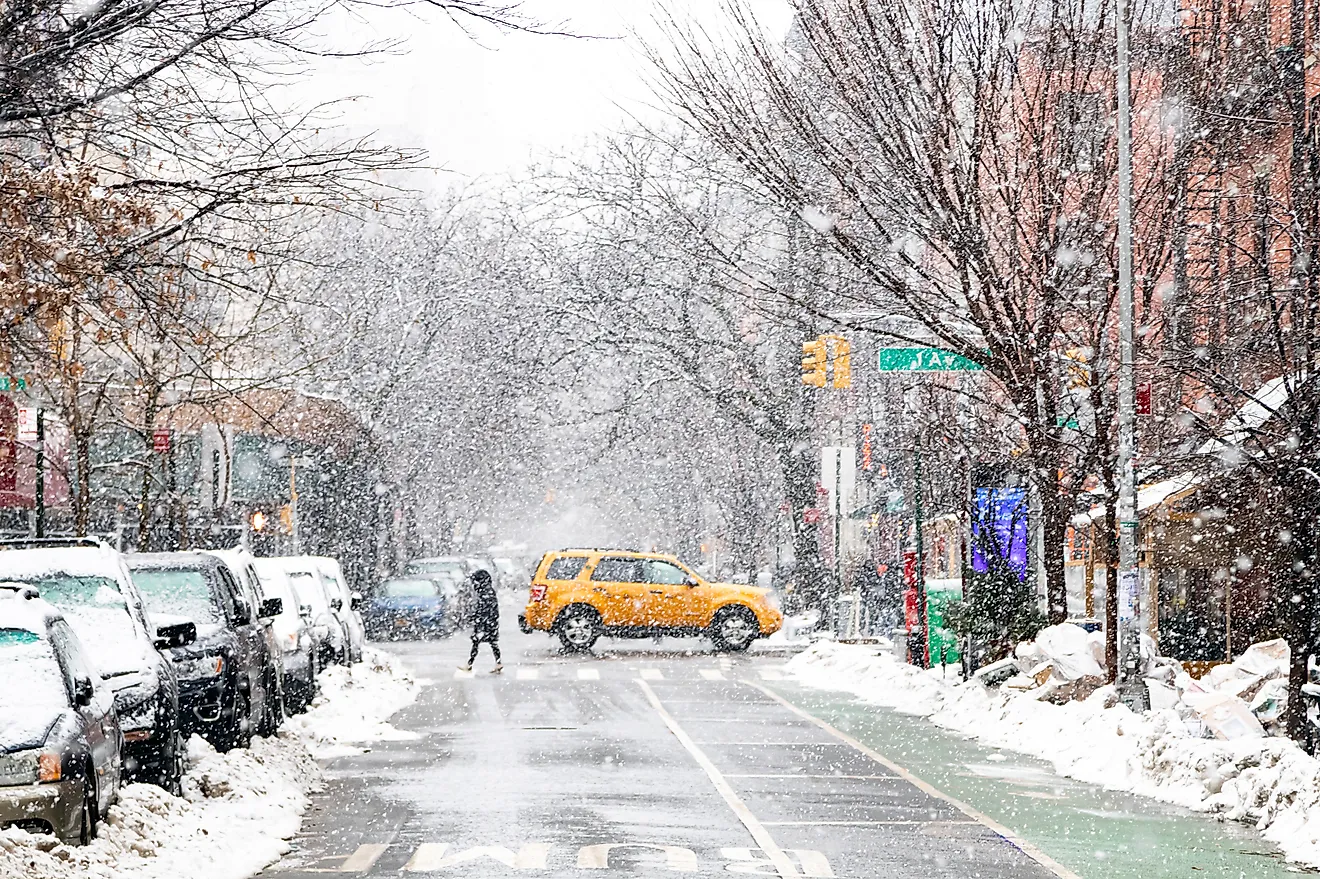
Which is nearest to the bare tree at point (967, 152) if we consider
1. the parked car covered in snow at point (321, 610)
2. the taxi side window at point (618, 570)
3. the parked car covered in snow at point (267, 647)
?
the parked car covered in snow at point (267, 647)

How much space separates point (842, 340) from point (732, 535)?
37.0 m

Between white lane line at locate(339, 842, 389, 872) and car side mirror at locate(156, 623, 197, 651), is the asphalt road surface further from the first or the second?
car side mirror at locate(156, 623, 197, 651)

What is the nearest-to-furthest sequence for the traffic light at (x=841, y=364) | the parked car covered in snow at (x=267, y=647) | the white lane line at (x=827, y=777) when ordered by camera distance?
the white lane line at (x=827, y=777)
the parked car covered in snow at (x=267, y=647)
the traffic light at (x=841, y=364)

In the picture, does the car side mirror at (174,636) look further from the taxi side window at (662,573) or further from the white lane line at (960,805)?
the taxi side window at (662,573)

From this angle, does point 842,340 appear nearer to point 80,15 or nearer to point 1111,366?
point 1111,366

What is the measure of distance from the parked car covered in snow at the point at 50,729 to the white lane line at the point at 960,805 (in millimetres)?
5452

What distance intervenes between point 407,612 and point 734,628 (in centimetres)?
1155

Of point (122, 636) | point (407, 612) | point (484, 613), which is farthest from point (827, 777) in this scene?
point (407, 612)

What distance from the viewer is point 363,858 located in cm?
1190

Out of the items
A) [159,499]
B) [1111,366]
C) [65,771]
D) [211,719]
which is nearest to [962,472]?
[1111,366]

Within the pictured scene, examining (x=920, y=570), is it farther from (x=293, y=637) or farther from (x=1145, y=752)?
(x=1145, y=752)

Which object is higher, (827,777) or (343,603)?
(343,603)

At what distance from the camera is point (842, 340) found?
28625 mm

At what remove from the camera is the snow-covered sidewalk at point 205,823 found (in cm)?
918
